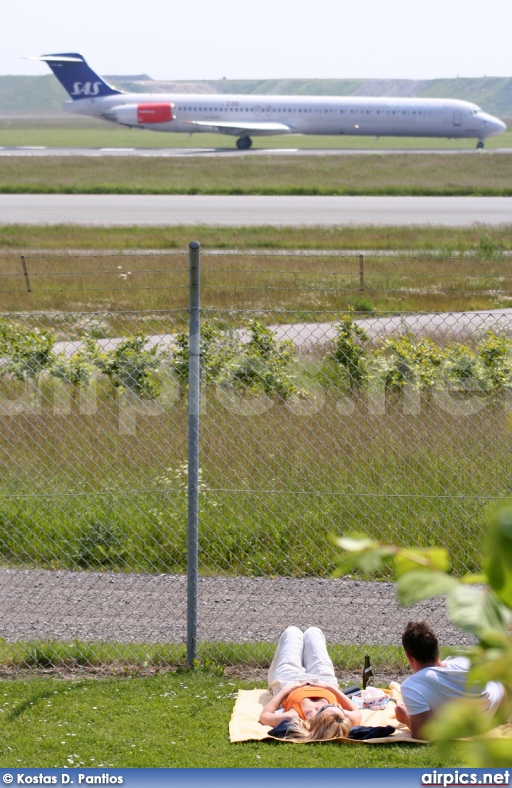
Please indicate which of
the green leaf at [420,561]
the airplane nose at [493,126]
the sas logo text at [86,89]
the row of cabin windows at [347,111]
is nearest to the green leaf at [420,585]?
the green leaf at [420,561]

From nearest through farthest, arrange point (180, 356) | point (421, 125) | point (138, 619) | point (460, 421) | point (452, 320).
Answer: point (138, 619) < point (460, 421) < point (180, 356) < point (452, 320) < point (421, 125)

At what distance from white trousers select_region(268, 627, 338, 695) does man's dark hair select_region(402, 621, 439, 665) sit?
0.48 meters

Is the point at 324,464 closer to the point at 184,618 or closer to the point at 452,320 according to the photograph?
the point at 184,618

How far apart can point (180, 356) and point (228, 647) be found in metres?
5.08

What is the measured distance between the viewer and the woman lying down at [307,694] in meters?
4.38

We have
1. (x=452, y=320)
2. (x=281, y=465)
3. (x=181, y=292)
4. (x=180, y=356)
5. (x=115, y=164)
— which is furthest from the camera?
(x=115, y=164)

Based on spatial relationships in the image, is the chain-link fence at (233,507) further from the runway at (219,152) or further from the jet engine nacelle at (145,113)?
the jet engine nacelle at (145,113)

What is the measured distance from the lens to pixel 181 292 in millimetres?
17719

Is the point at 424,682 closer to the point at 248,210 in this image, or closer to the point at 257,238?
the point at 257,238

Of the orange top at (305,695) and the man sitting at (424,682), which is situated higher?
the man sitting at (424,682)

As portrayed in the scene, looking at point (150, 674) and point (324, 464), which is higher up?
point (324, 464)

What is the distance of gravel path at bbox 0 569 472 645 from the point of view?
5.49 meters

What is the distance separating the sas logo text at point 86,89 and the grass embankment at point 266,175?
1366cm

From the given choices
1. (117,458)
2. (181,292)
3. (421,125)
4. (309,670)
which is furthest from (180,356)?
(421,125)
